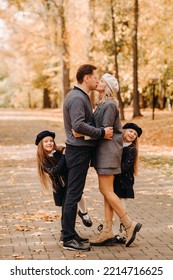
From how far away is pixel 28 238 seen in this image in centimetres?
812

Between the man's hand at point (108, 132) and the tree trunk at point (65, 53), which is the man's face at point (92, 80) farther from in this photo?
the tree trunk at point (65, 53)

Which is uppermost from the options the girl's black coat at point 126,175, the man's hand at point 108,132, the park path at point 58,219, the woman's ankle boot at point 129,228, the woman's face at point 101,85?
the woman's face at point 101,85

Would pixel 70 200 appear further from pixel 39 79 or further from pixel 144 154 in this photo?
pixel 39 79

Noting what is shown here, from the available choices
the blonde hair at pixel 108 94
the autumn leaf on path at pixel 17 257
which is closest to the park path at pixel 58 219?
the autumn leaf on path at pixel 17 257

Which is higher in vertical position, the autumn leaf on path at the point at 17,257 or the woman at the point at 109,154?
the woman at the point at 109,154

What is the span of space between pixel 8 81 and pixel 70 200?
73.7 meters

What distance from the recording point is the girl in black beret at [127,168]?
25.4 feet

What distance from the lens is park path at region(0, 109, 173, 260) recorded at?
23.8ft

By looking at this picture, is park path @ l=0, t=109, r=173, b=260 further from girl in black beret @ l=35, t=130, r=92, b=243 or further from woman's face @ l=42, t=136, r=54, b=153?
woman's face @ l=42, t=136, r=54, b=153

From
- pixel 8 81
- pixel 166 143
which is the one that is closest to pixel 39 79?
pixel 8 81

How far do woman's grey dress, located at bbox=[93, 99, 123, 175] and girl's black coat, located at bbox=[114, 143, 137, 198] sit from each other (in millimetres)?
231

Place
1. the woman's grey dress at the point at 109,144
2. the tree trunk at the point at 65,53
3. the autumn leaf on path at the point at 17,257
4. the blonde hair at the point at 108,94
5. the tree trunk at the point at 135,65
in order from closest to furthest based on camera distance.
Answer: the autumn leaf on path at the point at 17,257
the woman's grey dress at the point at 109,144
the blonde hair at the point at 108,94
the tree trunk at the point at 135,65
the tree trunk at the point at 65,53

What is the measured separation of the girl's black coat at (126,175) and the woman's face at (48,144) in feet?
2.83

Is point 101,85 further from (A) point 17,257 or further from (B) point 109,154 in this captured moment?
(A) point 17,257
